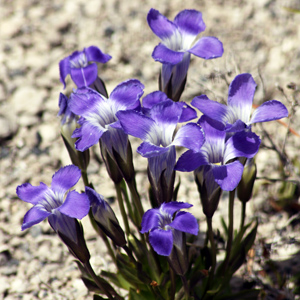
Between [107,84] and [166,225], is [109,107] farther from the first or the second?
[107,84]

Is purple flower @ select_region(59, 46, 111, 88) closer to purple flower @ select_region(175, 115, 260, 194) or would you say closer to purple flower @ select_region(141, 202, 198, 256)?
purple flower @ select_region(175, 115, 260, 194)

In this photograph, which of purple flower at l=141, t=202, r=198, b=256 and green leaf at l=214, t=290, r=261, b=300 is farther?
green leaf at l=214, t=290, r=261, b=300

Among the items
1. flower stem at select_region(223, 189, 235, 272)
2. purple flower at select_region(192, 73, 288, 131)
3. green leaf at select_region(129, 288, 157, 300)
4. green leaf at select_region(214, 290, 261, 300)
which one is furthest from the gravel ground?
purple flower at select_region(192, 73, 288, 131)

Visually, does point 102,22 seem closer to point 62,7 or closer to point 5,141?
point 62,7

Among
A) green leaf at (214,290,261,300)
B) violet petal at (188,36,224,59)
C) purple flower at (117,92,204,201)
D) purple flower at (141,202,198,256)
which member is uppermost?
violet petal at (188,36,224,59)

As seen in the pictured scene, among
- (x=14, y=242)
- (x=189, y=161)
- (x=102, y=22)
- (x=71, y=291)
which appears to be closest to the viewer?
(x=189, y=161)

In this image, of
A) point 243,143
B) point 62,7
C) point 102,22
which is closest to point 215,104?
point 243,143

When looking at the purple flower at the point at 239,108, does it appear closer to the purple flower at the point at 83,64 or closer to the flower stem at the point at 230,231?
the flower stem at the point at 230,231
